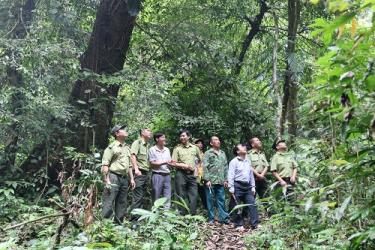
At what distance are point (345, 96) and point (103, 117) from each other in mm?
7360

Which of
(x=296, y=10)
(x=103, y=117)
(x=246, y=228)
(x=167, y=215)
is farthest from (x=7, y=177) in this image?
(x=296, y=10)

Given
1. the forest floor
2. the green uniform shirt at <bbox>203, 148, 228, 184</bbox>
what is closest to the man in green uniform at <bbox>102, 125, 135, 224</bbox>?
the forest floor

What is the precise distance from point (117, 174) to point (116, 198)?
40 cm

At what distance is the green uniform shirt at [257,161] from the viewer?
28.3 feet

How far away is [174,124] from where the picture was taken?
34.5ft

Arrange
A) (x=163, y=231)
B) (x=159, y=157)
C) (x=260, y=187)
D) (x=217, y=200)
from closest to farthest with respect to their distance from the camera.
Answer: (x=163, y=231), (x=159, y=157), (x=217, y=200), (x=260, y=187)

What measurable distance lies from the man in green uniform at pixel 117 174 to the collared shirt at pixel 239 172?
1.67 m

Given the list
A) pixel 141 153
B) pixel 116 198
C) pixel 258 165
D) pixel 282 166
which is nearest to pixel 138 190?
pixel 116 198

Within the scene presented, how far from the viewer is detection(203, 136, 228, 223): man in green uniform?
8211mm

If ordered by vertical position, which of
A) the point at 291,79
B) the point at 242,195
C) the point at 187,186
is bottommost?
the point at 242,195

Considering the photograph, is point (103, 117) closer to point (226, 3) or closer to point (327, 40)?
point (226, 3)

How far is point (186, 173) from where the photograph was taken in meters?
8.34

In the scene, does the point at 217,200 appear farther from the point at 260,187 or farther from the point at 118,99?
the point at 118,99

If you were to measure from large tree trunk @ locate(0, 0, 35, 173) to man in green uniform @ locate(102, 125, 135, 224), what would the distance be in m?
2.00
